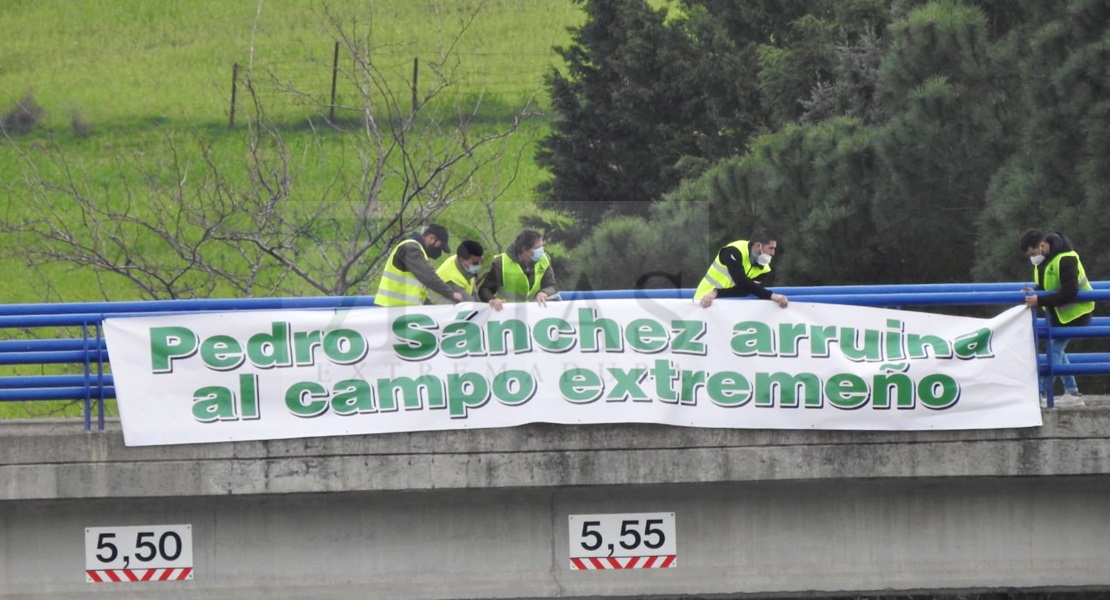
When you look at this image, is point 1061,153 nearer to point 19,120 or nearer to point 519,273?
point 519,273

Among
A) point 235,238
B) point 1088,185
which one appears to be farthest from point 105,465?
point 1088,185

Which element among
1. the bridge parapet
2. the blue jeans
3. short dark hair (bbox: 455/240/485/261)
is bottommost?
the bridge parapet

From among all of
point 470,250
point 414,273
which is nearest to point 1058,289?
point 470,250

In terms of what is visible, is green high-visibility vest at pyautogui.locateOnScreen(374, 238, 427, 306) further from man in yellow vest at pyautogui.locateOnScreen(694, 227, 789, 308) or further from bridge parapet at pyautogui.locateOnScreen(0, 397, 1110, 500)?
man in yellow vest at pyautogui.locateOnScreen(694, 227, 789, 308)

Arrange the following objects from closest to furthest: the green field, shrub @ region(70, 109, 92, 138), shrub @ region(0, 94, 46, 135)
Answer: the green field < shrub @ region(0, 94, 46, 135) < shrub @ region(70, 109, 92, 138)

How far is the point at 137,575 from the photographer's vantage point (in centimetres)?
980

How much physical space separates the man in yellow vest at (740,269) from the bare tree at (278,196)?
5.78 m

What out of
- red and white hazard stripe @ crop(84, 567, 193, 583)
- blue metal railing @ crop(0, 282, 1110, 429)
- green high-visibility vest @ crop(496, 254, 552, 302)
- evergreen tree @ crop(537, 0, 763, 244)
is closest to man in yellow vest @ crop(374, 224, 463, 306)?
blue metal railing @ crop(0, 282, 1110, 429)

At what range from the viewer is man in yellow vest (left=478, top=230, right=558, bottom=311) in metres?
10.9

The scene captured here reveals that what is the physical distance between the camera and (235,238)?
1653 cm

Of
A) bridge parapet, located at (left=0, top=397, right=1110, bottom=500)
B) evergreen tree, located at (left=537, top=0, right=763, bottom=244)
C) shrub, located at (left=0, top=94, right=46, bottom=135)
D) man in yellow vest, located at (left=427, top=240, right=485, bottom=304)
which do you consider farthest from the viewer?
shrub, located at (left=0, top=94, right=46, bottom=135)

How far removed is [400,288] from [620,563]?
244cm

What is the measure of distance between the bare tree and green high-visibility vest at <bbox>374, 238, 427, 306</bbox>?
481 cm

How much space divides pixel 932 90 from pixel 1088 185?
2.32 metres
